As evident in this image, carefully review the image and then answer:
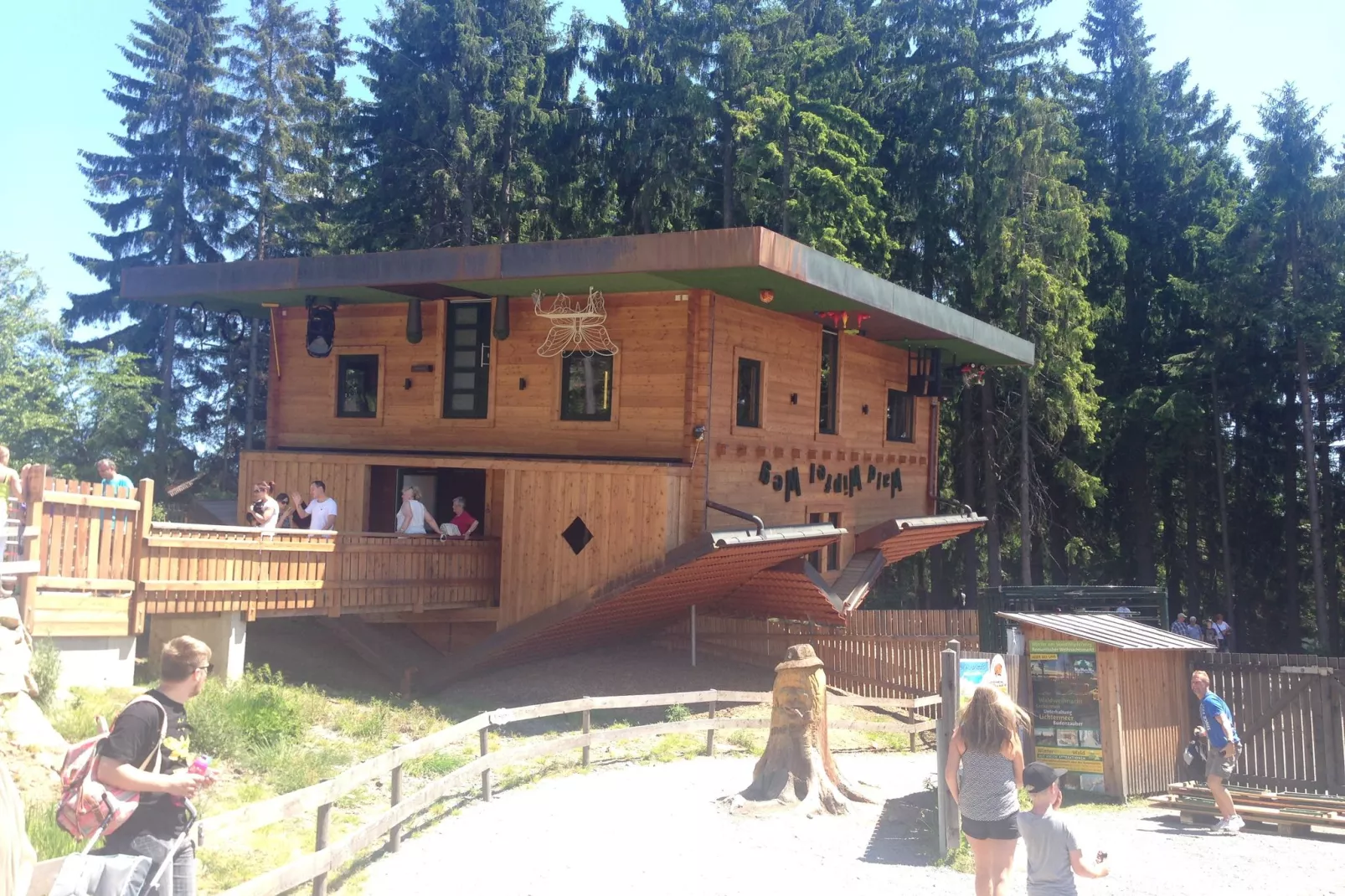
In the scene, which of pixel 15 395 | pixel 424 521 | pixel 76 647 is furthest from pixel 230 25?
pixel 76 647

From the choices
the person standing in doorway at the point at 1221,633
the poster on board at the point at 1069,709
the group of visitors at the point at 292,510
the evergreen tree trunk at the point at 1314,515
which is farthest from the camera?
the evergreen tree trunk at the point at 1314,515

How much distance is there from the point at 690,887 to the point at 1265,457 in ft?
123

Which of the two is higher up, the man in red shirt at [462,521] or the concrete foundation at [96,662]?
the man in red shirt at [462,521]

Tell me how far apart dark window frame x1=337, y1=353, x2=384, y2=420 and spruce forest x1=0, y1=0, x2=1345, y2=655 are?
45.7ft

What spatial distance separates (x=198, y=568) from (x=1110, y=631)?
1100cm

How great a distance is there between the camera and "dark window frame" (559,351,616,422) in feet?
59.5

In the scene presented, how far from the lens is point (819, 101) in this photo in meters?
32.9

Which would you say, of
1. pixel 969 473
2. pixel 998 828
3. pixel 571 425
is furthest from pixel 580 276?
pixel 969 473

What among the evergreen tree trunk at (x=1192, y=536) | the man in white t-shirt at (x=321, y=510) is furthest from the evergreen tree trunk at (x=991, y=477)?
the man in white t-shirt at (x=321, y=510)

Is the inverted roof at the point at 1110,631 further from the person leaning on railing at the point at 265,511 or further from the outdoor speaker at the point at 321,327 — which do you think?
the outdoor speaker at the point at 321,327

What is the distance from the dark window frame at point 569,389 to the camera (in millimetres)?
18125

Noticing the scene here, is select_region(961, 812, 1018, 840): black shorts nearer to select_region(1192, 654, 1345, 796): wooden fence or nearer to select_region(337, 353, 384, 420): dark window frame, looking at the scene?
select_region(1192, 654, 1345, 796): wooden fence

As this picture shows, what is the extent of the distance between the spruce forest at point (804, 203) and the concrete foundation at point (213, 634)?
64.0 ft

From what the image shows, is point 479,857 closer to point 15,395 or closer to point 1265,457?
point 15,395
